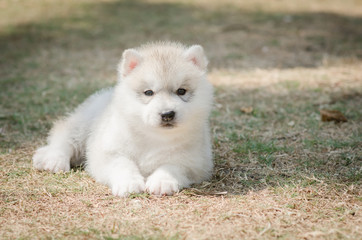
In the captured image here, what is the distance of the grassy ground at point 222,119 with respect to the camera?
2734 mm

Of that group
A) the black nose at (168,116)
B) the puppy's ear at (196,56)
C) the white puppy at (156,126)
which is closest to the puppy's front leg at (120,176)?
the white puppy at (156,126)

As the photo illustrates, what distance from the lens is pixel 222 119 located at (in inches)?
207

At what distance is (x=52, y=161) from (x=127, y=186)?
101 cm

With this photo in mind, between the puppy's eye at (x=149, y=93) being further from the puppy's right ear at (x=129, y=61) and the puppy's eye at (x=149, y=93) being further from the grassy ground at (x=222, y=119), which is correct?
the grassy ground at (x=222, y=119)

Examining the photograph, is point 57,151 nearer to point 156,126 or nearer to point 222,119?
point 156,126

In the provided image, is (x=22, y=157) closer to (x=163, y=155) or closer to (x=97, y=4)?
(x=163, y=155)

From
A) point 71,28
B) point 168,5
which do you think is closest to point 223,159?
point 71,28

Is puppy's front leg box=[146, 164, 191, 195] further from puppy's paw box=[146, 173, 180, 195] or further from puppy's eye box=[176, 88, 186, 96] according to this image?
puppy's eye box=[176, 88, 186, 96]

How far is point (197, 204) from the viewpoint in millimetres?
3004

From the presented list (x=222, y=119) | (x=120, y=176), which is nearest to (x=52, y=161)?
(x=120, y=176)

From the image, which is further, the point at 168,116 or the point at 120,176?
the point at 120,176

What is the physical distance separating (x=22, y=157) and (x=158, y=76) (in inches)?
72.0

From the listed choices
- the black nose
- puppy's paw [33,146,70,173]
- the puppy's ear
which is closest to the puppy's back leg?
puppy's paw [33,146,70,173]

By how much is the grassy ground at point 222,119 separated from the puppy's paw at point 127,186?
0.07 m
